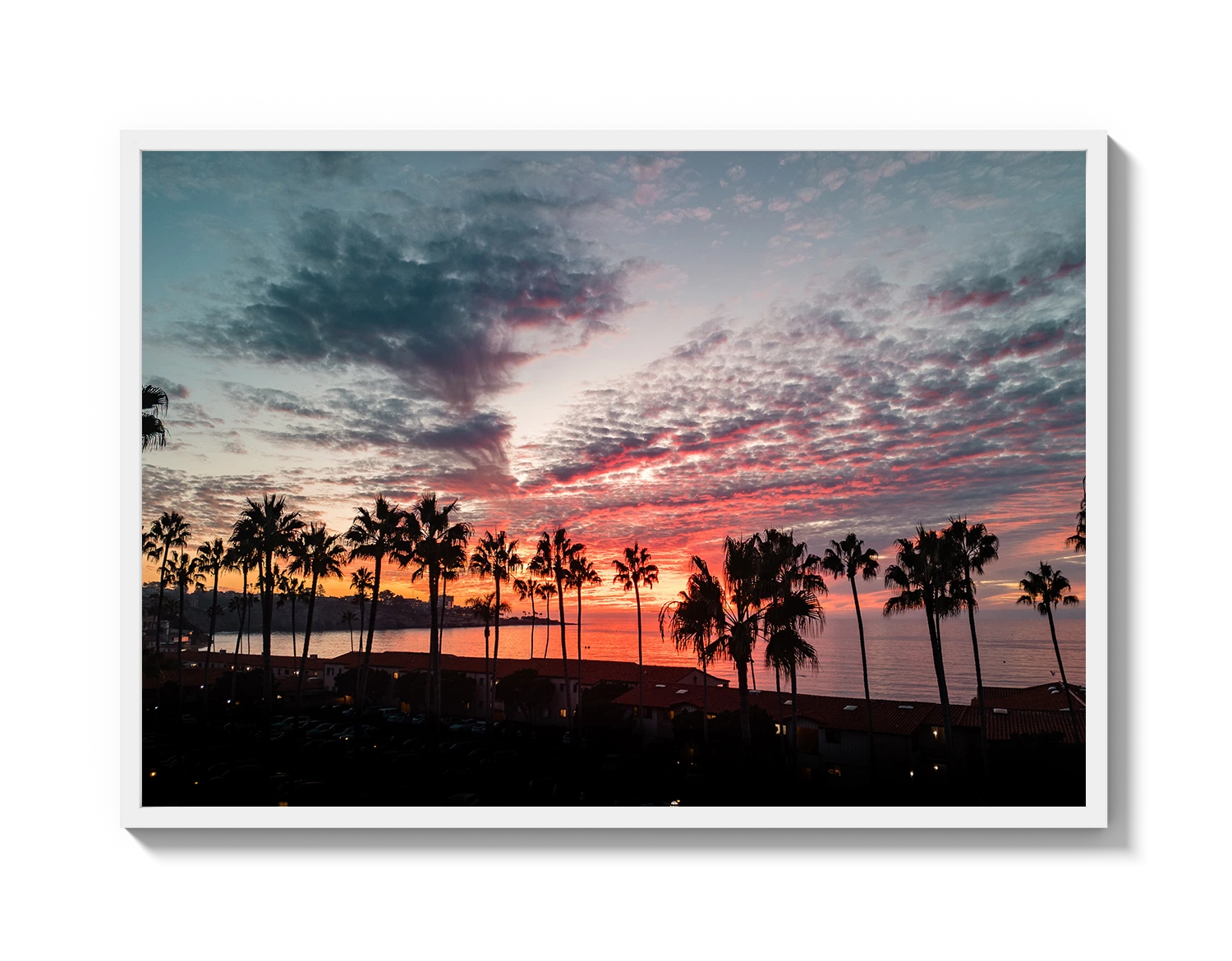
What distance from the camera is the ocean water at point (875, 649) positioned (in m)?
64.0

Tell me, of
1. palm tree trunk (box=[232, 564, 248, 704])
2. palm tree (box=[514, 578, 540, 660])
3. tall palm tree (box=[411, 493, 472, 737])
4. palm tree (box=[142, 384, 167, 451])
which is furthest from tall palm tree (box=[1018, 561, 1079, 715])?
palm tree trunk (box=[232, 564, 248, 704])

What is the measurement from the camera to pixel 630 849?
5.36 metres

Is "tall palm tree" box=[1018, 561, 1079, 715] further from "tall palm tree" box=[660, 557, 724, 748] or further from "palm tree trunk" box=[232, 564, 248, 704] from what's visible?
"palm tree trunk" box=[232, 564, 248, 704]

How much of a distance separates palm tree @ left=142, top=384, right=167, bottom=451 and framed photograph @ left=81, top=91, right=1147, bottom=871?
70 mm

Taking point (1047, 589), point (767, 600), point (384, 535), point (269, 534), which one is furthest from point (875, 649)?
point (269, 534)

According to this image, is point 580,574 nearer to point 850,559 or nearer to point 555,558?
point 555,558

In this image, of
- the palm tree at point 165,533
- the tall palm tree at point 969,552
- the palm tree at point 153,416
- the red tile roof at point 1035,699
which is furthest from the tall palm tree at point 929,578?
the palm tree at point 165,533

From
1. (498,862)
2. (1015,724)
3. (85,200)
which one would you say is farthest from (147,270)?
(1015,724)

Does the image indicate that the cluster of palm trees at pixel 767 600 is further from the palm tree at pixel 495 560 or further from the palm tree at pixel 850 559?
the palm tree at pixel 495 560

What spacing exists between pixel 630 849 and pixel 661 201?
7.02m

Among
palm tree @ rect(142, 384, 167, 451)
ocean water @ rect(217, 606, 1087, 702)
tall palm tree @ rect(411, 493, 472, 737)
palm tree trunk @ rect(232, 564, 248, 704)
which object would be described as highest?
palm tree @ rect(142, 384, 167, 451)

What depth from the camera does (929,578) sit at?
1634 cm

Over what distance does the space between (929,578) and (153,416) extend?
57.5 feet

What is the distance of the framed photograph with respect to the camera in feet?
17.5
